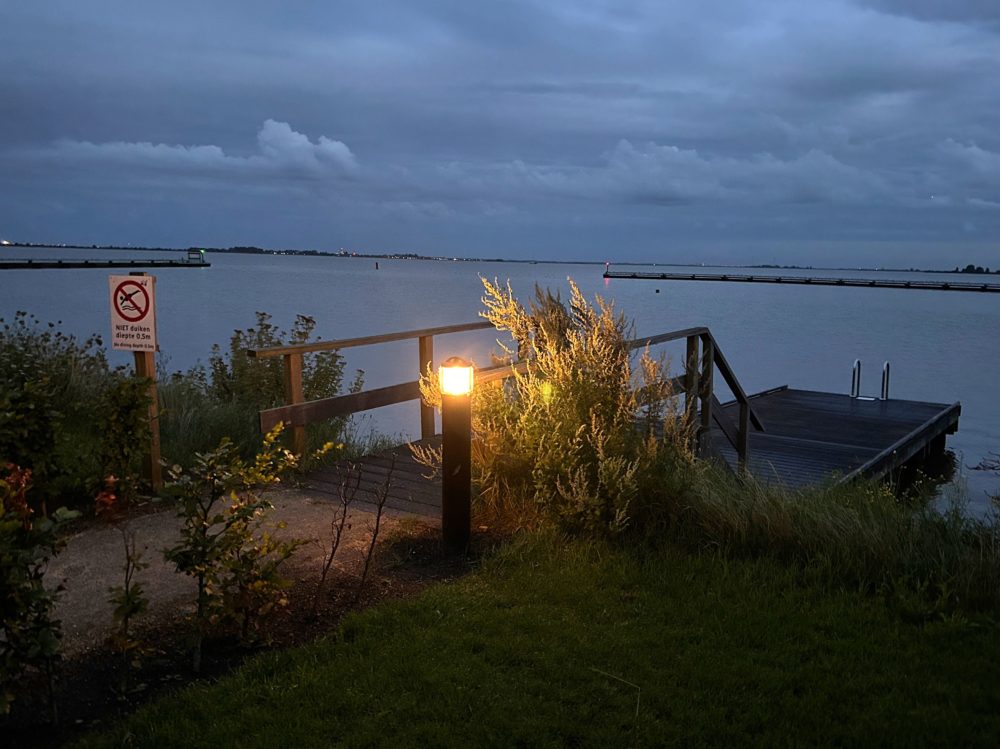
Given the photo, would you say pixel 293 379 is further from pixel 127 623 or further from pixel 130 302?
pixel 127 623

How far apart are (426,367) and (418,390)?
1.48 feet

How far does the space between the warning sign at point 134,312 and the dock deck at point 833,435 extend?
18.3 ft

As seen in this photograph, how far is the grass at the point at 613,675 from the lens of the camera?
10.4 feet

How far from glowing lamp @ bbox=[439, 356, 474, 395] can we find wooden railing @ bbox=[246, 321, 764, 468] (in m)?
1.02

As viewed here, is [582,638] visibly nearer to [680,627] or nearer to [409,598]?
[680,627]

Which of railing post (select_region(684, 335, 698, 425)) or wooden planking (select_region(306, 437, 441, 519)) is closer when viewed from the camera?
wooden planking (select_region(306, 437, 441, 519))

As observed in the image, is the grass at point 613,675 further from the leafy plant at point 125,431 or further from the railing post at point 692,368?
the railing post at point 692,368

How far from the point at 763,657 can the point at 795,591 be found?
80cm

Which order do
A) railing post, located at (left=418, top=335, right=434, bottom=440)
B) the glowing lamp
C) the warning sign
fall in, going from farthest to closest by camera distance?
railing post, located at (left=418, top=335, right=434, bottom=440)
the warning sign
the glowing lamp

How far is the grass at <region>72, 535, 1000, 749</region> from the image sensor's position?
318cm

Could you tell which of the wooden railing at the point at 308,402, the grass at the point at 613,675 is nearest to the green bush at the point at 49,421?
the wooden railing at the point at 308,402

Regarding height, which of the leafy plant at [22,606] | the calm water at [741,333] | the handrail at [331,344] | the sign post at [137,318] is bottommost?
the calm water at [741,333]

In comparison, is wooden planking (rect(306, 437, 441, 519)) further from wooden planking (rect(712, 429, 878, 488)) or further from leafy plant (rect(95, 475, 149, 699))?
wooden planking (rect(712, 429, 878, 488))

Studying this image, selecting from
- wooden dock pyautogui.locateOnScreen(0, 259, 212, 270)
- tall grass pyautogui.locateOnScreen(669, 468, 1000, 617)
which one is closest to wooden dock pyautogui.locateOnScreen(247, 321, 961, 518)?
tall grass pyautogui.locateOnScreen(669, 468, 1000, 617)
